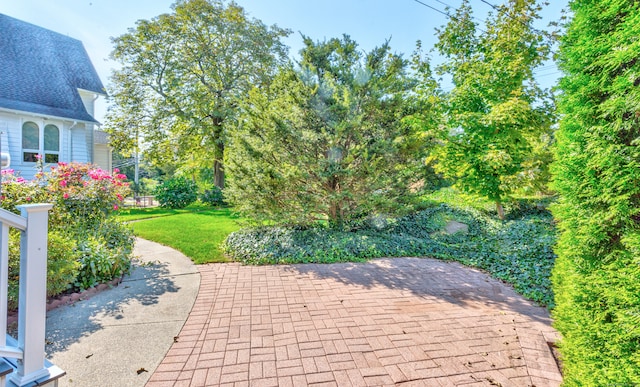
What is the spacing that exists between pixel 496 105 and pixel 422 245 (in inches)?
164

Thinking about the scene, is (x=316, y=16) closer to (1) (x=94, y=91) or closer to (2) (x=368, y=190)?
(2) (x=368, y=190)

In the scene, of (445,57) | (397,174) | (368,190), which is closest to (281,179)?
(368,190)

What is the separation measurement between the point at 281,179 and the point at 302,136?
1.06 m

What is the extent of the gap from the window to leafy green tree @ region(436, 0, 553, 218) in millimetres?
15674

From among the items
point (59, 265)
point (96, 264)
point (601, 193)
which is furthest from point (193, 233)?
point (601, 193)

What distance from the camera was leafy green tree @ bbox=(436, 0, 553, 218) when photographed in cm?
792

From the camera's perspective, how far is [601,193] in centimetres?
185

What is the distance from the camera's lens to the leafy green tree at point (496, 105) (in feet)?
26.0

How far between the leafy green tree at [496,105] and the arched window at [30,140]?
1584 centimetres

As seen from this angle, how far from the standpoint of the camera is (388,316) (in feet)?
12.0

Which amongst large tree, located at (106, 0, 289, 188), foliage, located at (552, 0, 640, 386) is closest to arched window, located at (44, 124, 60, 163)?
large tree, located at (106, 0, 289, 188)

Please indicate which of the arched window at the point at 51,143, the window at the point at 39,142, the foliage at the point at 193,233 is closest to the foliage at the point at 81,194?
the foliage at the point at 193,233

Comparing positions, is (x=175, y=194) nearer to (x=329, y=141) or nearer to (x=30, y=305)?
(x=329, y=141)

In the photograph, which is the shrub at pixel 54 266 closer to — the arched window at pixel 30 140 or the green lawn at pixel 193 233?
the green lawn at pixel 193 233
